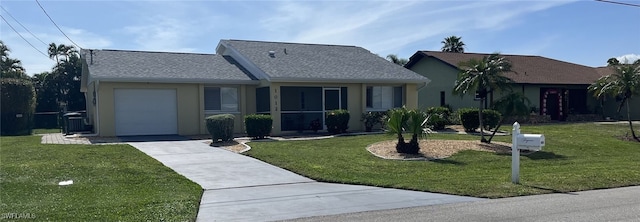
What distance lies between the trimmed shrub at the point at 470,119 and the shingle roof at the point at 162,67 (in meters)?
9.10

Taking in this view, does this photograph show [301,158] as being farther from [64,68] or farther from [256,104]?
[64,68]

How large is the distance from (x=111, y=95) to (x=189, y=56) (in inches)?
230

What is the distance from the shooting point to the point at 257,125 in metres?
18.2

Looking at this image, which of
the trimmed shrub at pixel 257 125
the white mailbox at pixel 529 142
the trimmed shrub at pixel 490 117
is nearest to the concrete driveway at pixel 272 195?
the white mailbox at pixel 529 142

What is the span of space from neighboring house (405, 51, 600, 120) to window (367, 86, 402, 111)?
6883 mm

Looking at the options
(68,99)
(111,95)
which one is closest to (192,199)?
(111,95)

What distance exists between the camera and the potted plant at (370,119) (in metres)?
22.3

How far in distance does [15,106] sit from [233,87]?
36.0ft

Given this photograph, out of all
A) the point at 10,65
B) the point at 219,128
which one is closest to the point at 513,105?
the point at 219,128

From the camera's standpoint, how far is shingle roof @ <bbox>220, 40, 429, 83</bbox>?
2161 cm

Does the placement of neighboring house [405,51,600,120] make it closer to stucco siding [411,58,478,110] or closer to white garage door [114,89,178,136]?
stucco siding [411,58,478,110]

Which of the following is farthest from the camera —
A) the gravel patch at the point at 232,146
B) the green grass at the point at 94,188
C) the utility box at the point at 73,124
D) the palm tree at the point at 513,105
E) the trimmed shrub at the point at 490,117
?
the utility box at the point at 73,124

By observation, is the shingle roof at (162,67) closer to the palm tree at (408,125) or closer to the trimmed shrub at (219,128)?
the trimmed shrub at (219,128)

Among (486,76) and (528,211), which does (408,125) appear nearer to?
(486,76)
